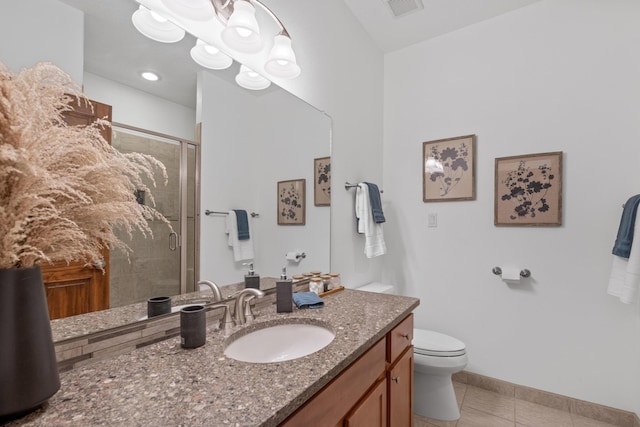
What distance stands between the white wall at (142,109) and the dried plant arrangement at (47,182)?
0.16 metres

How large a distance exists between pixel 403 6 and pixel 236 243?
204cm

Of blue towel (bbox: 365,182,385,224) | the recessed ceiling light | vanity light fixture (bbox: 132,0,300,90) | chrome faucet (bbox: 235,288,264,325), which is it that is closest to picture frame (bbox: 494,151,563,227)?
blue towel (bbox: 365,182,385,224)

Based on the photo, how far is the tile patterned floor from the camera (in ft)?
6.26

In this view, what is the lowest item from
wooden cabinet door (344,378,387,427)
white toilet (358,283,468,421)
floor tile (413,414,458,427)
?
floor tile (413,414,458,427)

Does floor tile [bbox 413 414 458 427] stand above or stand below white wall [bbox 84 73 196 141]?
below

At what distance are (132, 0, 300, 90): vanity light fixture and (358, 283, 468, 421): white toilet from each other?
1791 mm

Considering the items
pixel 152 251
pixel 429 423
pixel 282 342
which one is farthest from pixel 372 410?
pixel 429 423

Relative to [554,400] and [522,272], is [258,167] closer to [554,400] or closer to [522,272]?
[522,272]

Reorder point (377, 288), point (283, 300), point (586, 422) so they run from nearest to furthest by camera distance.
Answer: point (283, 300), point (586, 422), point (377, 288)

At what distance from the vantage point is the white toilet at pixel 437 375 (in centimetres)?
189

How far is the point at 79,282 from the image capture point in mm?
870

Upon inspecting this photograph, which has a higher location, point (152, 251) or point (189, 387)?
point (152, 251)

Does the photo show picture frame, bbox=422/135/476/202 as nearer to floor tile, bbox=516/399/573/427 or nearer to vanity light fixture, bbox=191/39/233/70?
floor tile, bbox=516/399/573/427

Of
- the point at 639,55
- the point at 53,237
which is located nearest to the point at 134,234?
the point at 53,237
